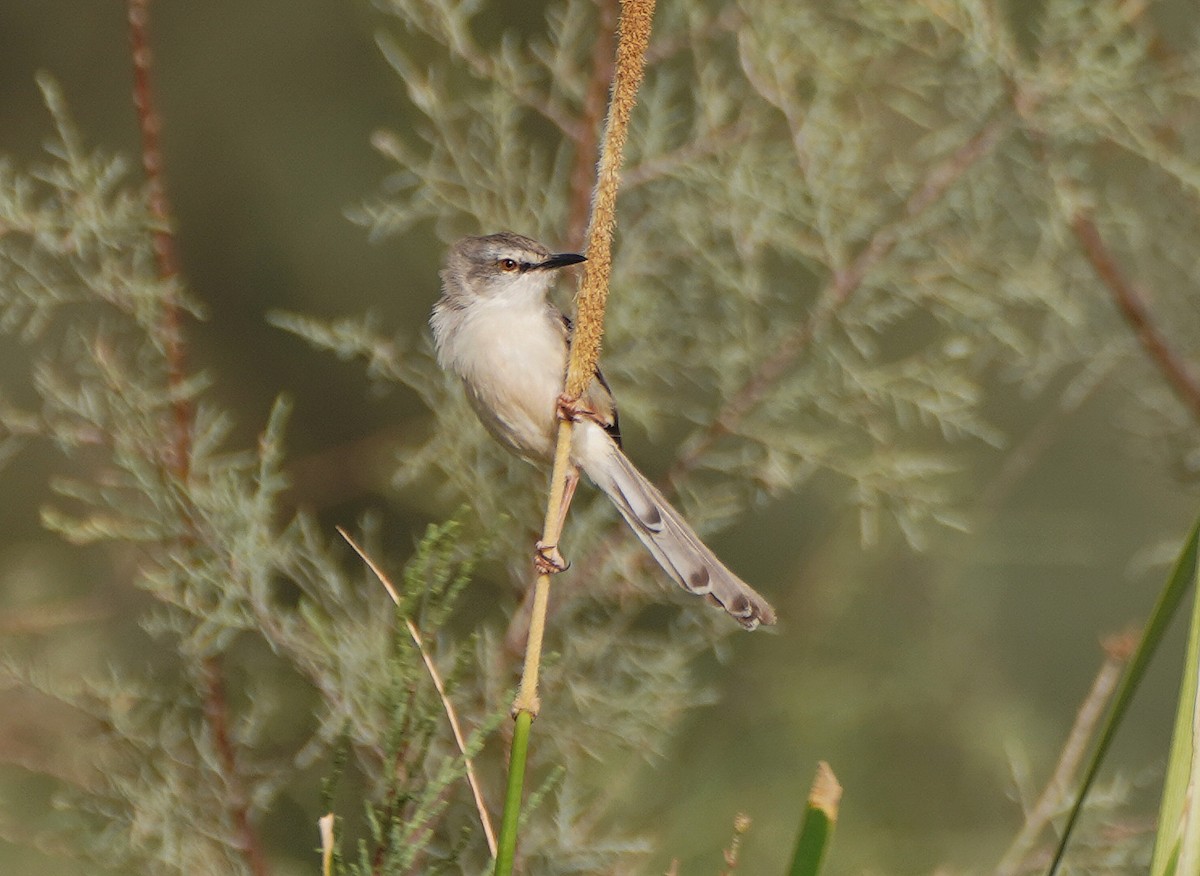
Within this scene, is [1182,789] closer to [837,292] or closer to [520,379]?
[837,292]

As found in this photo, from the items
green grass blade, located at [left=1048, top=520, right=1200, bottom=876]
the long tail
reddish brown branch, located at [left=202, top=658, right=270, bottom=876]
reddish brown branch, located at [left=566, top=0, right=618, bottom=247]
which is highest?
reddish brown branch, located at [left=566, top=0, right=618, bottom=247]

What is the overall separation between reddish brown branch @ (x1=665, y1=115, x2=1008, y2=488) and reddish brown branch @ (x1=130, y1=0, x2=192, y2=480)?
39.4 inches

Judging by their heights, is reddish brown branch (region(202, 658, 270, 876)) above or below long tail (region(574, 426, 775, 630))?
below

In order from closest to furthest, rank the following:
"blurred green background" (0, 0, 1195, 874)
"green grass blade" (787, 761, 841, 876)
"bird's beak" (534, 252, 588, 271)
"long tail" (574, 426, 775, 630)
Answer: "green grass blade" (787, 761, 841, 876) < "long tail" (574, 426, 775, 630) < "bird's beak" (534, 252, 588, 271) < "blurred green background" (0, 0, 1195, 874)

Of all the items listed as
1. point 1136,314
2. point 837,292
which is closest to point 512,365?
point 837,292

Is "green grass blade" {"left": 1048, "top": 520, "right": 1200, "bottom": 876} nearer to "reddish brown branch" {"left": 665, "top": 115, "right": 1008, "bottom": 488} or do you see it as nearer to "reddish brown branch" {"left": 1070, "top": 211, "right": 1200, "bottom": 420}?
"reddish brown branch" {"left": 665, "top": 115, "right": 1008, "bottom": 488}

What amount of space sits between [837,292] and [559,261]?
58 cm

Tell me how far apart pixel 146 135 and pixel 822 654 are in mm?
2130

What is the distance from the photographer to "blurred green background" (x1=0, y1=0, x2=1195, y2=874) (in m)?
3.41

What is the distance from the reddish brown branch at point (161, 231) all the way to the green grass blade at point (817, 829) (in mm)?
1689

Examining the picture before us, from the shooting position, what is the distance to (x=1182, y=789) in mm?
1200

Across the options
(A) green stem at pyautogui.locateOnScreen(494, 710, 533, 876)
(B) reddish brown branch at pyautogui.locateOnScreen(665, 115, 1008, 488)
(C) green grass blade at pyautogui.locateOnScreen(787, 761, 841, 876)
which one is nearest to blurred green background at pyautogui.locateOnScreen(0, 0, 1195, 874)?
(B) reddish brown branch at pyautogui.locateOnScreen(665, 115, 1008, 488)

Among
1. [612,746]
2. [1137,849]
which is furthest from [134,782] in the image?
[1137,849]

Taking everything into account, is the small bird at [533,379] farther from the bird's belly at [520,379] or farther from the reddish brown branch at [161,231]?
the reddish brown branch at [161,231]
